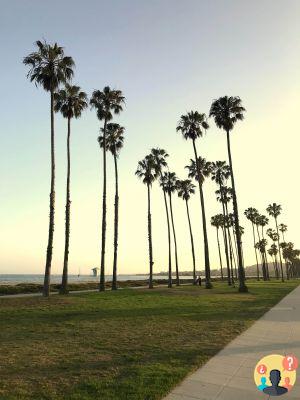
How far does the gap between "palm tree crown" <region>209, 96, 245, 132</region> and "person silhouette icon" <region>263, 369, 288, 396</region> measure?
38.0m

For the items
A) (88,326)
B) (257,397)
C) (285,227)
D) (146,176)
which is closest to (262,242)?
(285,227)

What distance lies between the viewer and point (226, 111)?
143 ft

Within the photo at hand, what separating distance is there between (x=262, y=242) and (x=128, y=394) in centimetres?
11957

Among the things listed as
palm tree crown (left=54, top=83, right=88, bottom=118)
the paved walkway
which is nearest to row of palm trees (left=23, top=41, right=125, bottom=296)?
palm tree crown (left=54, top=83, right=88, bottom=118)

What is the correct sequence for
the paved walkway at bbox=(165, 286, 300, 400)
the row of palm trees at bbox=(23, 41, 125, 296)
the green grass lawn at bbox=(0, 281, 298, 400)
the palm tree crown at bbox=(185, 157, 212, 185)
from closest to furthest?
1. the paved walkway at bbox=(165, 286, 300, 400)
2. the green grass lawn at bbox=(0, 281, 298, 400)
3. the row of palm trees at bbox=(23, 41, 125, 296)
4. the palm tree crown at bbox=(185, 157, 212, 185)

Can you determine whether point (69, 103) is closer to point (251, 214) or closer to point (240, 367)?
point (240, 367)

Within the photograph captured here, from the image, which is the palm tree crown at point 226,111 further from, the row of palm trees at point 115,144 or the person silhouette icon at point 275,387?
the person silhouette icon at point 275,387

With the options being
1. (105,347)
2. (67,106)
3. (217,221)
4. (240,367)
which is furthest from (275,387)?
(217,221)

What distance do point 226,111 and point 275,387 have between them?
38909 mm

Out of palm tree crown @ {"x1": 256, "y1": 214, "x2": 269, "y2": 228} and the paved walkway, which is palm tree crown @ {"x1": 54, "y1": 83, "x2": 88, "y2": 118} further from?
palm tree crown @ {"x1": 256, "y1": 214, "x2": 269, "y2": 228}

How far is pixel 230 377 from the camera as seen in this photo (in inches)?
346

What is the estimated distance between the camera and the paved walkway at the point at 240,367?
300 inches


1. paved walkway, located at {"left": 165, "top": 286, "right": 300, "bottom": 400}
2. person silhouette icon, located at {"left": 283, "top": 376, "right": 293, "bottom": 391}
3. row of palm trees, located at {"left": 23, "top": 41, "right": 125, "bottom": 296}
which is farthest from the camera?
row of palm trees, located at {"left": 23, "top": 41, "right": 125, "bottom": 296}

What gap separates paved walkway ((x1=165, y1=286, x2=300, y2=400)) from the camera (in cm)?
761
